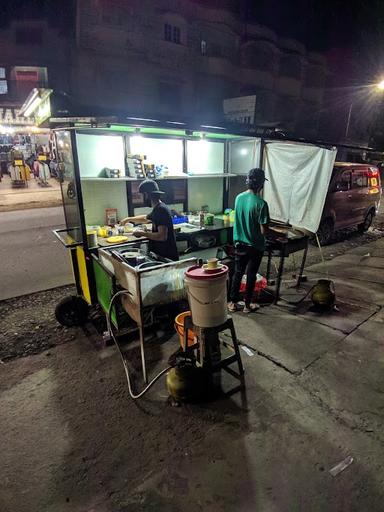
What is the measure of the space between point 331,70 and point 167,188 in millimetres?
30419

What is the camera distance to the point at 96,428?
114 inches

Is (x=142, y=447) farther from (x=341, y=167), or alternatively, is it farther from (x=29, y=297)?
(x=341, y=167)

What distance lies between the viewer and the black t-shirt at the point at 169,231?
14.1ft

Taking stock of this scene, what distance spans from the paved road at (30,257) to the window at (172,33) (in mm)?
14662

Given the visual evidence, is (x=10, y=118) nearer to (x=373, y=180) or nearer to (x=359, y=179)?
(x=359, y=179)

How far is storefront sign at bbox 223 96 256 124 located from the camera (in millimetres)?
9438

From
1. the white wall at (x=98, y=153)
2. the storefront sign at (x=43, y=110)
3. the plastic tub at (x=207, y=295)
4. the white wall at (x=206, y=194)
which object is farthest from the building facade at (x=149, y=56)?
the plastic tub at (x=207, y=295)

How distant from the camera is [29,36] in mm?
19375

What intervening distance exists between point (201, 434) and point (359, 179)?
967 cm

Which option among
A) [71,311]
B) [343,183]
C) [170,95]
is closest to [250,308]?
[71,311]

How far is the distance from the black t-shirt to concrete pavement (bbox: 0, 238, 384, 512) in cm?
136

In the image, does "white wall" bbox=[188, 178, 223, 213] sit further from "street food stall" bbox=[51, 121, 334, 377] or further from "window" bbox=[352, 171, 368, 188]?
"window" bbox=[352, 171, 368, 188]

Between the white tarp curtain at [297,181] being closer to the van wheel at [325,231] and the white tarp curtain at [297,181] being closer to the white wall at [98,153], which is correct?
the white wall at [98,153]

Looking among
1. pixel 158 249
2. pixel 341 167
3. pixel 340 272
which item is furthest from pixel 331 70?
pixel 158 249
